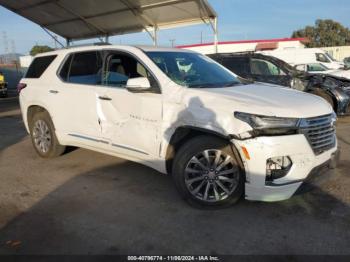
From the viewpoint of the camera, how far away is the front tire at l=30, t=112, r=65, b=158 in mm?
5943

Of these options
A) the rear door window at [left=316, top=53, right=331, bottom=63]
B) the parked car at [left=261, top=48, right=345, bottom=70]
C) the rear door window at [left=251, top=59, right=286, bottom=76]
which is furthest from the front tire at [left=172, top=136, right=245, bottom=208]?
the rear door window at [left=316, top=53, right=331, bottom=63]

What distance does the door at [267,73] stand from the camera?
9.69 metres

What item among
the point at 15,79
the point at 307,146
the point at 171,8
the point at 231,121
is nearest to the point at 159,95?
the point at 231,121

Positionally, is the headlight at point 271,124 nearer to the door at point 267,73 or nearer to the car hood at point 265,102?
the car hood at point 265,102

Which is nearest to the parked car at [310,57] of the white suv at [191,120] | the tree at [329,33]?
the white suv at [191,120]

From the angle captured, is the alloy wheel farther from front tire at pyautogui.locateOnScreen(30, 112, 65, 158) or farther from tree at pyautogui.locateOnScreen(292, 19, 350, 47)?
tree at pyautogui.locateOnScreen(292, 19, 350, 47)

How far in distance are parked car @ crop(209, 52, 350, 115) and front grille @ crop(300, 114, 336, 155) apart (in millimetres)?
5607

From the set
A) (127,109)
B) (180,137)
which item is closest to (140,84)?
(127,109)

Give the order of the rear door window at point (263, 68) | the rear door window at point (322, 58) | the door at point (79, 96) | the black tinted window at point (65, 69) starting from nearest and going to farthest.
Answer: the door at point (79, 96), the black tinted window at point (65, 69), the rear door window at point (263, 68), the rear door window at point (322, 58)

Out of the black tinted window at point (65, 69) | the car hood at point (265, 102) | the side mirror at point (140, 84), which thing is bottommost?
the car hood at point (265, 102)

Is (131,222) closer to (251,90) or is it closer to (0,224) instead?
(0,224)

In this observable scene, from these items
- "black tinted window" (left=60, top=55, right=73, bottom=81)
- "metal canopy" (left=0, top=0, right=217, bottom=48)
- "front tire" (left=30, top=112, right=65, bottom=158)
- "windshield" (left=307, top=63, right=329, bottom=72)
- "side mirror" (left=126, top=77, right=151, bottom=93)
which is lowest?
"front tire" (left=30, top=112, right=65, bottom=158)

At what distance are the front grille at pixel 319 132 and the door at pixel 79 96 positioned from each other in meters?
2.71

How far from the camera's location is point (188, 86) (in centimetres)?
432
